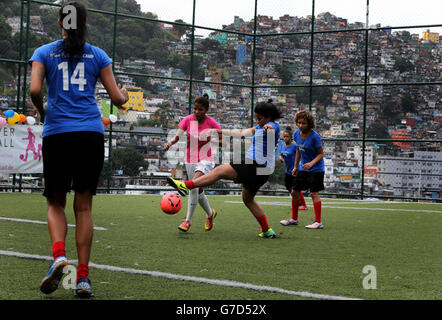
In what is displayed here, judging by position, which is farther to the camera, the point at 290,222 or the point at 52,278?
the point at 290,222

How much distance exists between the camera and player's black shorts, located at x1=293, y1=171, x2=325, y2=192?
9.08 meters

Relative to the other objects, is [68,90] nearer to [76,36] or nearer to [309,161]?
[76,36]

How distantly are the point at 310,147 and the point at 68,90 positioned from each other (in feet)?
17.6

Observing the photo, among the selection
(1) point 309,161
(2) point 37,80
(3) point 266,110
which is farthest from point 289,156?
(2) point 37,80

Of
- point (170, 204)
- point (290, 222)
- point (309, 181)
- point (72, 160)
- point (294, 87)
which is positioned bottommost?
point (290, 222)

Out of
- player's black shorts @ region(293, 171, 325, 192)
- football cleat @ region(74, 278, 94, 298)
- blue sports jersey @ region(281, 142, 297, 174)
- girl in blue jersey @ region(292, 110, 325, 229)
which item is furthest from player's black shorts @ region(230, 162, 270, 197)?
blue sports jersey @ region(281, 142, 297, 174)

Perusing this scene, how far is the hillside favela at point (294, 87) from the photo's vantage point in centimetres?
1638

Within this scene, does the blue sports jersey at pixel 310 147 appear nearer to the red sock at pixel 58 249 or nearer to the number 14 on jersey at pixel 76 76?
the number 14 on jersey at pixel 76 76

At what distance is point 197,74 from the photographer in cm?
1778

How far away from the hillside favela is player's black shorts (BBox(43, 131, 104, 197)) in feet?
38.9

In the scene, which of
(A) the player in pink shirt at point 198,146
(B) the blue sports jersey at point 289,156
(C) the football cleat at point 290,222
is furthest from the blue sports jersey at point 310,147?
(B) the blue sports jersey at point 289,156

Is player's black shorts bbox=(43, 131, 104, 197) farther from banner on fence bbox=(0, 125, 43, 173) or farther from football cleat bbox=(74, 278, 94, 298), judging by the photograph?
banner on fence bbox=(0, 125, 43, 173)

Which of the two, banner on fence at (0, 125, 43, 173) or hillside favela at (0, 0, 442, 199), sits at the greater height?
hillside favela at (0, 0, 442, 199)

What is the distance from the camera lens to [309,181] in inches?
361
